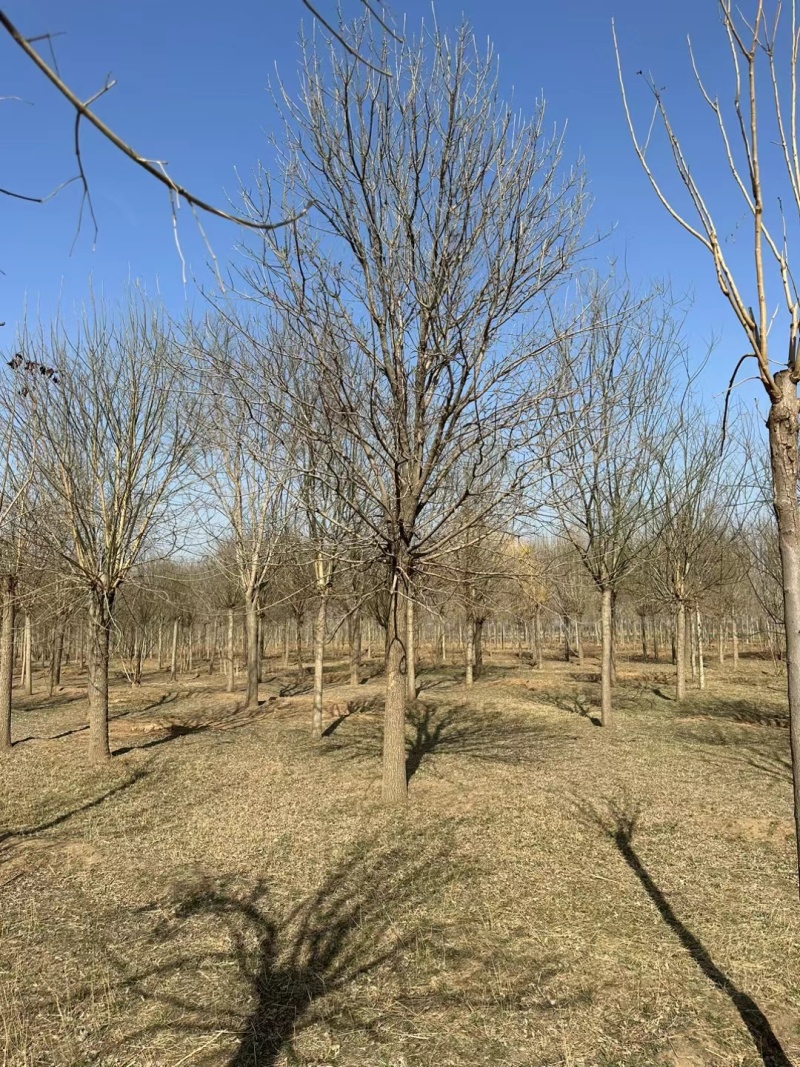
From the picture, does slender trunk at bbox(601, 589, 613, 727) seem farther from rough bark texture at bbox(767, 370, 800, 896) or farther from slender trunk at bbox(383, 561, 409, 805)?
rough bark texture at bbox(767, 370, 800, 896)

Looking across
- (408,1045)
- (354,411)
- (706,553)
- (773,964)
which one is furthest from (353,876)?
(706,553)

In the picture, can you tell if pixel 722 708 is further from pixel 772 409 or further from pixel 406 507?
pixel 772 409

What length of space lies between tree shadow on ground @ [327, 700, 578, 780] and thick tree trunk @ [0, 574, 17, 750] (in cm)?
532

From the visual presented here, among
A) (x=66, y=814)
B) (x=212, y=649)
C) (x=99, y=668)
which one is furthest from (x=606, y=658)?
(x=212, y=649)

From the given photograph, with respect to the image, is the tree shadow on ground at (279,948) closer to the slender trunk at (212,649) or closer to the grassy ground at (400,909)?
the grassy ground at (400,909)

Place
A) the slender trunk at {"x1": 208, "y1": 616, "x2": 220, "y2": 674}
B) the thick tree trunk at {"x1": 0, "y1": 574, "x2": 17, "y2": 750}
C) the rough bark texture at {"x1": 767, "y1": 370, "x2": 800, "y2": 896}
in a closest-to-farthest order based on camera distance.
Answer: the rough bark texture at {"x1": 767, "y1": 370, "x2": 800, "y2": 896} → the thick tree trunk at {"x1": 0, "y1": 574, "x2": 17, "y2": 750} → the slender trunk at {"x1": 208, "y1": 616, "x2": 220, "y2": 674}

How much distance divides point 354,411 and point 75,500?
475 cm

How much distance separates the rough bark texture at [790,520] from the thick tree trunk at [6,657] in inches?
431

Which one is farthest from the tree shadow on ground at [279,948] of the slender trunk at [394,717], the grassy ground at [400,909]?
the slender trunk at [394,717]

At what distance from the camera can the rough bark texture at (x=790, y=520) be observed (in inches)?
97.5

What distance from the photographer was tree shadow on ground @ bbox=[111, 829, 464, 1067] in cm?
345

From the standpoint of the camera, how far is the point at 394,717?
7.39 meters

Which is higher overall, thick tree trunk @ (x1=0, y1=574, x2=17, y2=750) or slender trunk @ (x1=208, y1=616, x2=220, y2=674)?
thick tree trunk @ (x1=0, y1=574, x2=17, y2=750)

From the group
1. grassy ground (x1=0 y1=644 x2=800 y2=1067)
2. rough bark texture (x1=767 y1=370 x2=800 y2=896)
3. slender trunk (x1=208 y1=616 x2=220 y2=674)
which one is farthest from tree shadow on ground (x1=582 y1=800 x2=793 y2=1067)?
slender trunk (x1=208 y1=616 x2=220 y2=674)
